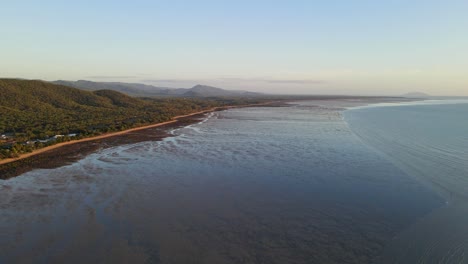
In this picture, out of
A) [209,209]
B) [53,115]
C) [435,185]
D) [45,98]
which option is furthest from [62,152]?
[45,98]

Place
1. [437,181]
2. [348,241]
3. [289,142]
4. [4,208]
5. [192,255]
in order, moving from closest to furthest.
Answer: [192,255] → [348,241] → [4,208] → [437,181] → [289,142]

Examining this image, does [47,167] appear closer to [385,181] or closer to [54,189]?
[54,189]

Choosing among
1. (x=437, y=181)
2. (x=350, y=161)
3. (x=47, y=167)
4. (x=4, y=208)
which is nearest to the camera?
(x=4, y=208)

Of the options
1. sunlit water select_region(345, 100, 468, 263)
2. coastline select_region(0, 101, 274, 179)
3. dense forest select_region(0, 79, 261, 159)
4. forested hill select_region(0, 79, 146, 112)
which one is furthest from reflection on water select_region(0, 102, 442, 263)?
forested hill select_region(0, 79, 146, 112)

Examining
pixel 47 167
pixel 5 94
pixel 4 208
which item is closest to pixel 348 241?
pixel 4 208

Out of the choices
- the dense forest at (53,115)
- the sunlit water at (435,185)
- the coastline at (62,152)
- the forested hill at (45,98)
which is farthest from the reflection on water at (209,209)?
the forested hill at (45,98)

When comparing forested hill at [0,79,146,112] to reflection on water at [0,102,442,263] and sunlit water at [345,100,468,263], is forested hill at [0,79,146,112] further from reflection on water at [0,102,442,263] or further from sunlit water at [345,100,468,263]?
sunlit water at [345,100,468,263]

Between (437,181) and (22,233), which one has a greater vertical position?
(437,181)
